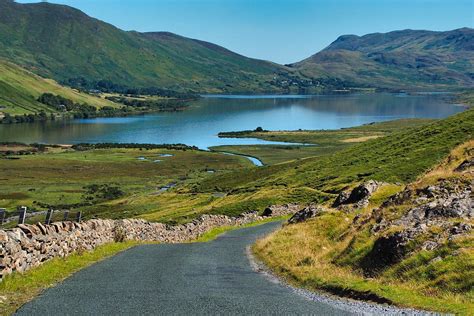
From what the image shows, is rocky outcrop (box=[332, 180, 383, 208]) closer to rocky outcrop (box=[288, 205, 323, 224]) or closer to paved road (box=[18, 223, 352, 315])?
rocky outcrop (box=[288, 205, 323, 224])

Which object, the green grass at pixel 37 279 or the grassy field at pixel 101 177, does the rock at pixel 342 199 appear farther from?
the grassy field at pixel 101 177

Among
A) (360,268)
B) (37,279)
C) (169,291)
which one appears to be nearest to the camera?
(169,291)

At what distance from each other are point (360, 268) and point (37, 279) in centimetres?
1381

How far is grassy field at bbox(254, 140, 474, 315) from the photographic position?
1822cm

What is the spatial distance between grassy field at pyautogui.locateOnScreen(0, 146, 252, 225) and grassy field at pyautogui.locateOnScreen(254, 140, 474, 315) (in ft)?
167

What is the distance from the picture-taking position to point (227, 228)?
56188mm

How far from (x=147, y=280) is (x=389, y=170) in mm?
55632

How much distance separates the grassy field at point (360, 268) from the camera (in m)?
18.2

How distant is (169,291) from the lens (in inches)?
808

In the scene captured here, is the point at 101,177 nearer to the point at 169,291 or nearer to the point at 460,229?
the point at 169,291

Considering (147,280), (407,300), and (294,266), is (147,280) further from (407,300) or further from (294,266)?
(407,300)

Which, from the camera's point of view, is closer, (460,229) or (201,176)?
(460,229)

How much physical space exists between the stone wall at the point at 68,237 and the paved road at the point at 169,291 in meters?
1.97

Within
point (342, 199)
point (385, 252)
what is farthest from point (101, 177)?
point (385, 252)
